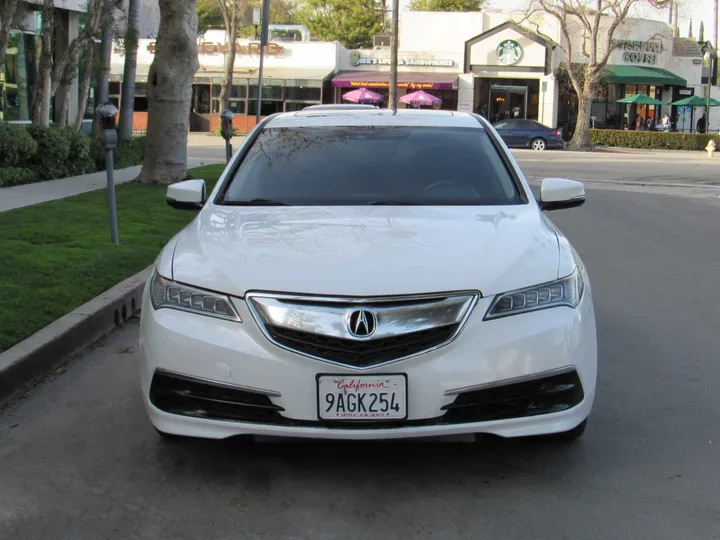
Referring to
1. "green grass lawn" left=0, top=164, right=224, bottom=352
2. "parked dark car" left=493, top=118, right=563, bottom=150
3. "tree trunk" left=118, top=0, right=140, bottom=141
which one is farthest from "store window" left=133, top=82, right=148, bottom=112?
"green grass lawn" left=0, top=164, right=224, bottom=352

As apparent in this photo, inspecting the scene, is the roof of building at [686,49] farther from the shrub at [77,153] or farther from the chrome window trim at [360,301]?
the chrome window trim at [360,301]

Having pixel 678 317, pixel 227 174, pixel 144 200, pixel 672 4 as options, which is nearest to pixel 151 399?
pixel 227 174

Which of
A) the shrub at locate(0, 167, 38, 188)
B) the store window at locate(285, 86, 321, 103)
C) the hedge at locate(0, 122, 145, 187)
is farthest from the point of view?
the store window at locate(285, 86, 321, 103)

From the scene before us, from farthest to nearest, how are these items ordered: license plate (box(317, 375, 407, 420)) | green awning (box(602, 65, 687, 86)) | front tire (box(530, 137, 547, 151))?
green awning (box(602, 65, 687, 86))
front tire (box(530, 137, 547, 151))
license plate (box(317, 375, 407, 420))

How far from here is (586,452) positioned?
423 centimetres

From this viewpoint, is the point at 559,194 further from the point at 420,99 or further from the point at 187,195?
the point at 420,99

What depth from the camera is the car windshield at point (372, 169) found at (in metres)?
5.00

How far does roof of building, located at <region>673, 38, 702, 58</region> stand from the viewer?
51594mm

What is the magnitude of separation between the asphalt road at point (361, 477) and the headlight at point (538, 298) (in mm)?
745

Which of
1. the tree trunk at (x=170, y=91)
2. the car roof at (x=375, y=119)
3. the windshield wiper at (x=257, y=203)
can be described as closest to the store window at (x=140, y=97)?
the tree trunk at (x=170, y=91)

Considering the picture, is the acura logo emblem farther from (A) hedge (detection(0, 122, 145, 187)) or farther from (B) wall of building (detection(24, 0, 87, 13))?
(B) wall of building (detection(24, 0, 87, 13))

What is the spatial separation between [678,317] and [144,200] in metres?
8.14

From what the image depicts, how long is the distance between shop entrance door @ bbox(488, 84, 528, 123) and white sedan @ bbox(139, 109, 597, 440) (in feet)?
145

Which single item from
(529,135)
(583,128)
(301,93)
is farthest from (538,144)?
(301,93)
